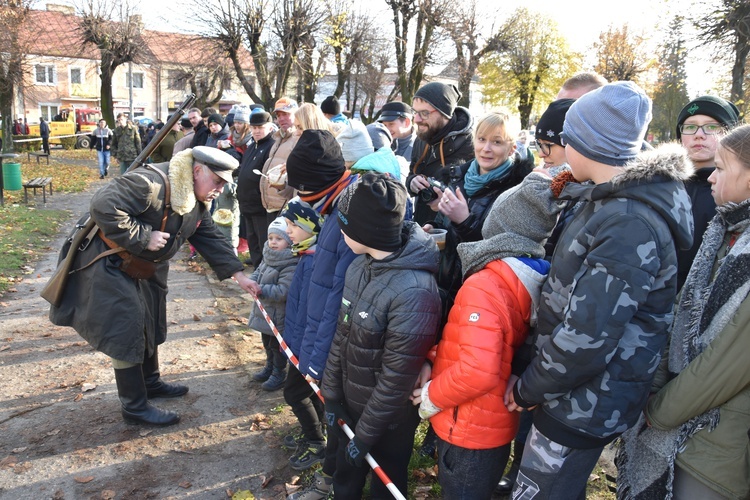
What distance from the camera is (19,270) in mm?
7695

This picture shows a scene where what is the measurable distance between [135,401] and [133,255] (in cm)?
110

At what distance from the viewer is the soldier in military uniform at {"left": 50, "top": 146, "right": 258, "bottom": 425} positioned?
12.2 feet

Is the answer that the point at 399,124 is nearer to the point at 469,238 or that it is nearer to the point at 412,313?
the point at 469,238

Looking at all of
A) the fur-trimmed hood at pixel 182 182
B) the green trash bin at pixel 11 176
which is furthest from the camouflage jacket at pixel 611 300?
the green trash bin at pixel 11 176

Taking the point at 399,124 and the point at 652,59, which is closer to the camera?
the point at 399,124

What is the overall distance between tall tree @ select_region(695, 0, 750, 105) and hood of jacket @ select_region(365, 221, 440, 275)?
13.2 meters

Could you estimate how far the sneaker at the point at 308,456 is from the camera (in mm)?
3600

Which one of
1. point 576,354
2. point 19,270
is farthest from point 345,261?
point 19,270

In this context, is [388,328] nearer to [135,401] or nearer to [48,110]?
[135,401]

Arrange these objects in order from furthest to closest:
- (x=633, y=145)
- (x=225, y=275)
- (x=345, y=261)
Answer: (x=225, y=275) < (x=345, y=261) < (x=633, y=145)

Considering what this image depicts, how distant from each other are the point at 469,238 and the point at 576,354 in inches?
51.2

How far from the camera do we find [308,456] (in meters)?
A: 3.65

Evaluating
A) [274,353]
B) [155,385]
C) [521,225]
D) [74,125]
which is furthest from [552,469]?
[74,125]

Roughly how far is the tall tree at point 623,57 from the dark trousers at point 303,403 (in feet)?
111
